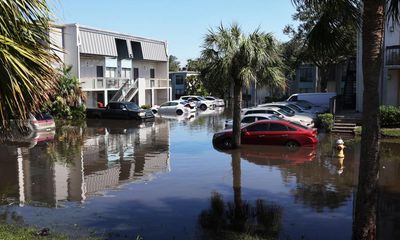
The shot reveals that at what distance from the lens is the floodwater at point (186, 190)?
991cm

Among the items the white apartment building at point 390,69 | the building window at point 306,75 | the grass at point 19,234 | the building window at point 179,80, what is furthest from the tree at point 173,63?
the grass at point 19,234

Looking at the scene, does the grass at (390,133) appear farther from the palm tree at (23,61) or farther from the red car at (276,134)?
the palm tree at (23,61)

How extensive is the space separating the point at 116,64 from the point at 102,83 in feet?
13.5

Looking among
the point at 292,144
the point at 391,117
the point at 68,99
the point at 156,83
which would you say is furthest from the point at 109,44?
the point at 292,144

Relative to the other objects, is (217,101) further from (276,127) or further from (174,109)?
(276,127)

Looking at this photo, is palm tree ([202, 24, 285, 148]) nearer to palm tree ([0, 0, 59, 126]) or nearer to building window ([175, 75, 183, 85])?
palm tree ([0, 0, 59, 126])

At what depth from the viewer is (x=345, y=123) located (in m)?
28.0

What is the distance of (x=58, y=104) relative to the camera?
122 ft

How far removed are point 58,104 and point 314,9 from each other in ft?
105

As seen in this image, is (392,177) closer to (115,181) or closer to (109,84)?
(115,181)

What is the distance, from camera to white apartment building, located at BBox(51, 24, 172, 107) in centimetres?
4072

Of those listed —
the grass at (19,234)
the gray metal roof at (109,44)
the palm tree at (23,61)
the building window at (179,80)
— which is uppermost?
the gray metal roof at (109,44)

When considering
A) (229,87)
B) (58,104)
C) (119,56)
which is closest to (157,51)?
(119,56)

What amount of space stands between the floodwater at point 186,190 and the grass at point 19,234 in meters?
0.52
